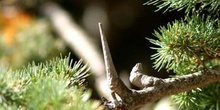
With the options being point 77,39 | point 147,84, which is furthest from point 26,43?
point 147,84

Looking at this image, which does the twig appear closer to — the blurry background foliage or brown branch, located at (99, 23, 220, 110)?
the blurry background foliage

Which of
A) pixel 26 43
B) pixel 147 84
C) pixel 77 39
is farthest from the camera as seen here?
pixel 77 39

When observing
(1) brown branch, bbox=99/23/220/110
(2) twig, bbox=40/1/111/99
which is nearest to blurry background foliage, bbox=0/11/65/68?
(2) twig, bbox=40/1/111/99

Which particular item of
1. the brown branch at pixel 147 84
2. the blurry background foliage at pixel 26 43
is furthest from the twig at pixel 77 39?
the brown branch at pixel 147 84

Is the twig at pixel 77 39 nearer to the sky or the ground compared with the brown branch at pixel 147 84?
nearer to the sky

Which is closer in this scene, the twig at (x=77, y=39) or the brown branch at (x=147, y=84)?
the brown branch at (x=147, y=84)

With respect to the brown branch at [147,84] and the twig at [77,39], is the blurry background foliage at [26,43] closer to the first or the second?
the twig at [77,39]

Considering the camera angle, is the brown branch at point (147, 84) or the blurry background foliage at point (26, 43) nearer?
the brown branch at point (147, 84)

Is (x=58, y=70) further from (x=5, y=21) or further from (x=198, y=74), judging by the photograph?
(x=5, y=21)

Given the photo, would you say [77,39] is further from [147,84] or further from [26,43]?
[147,84]
